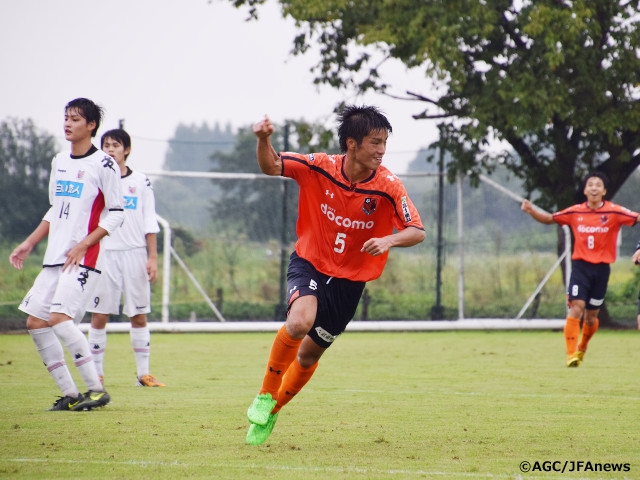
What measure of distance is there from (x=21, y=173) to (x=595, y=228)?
11.4 m

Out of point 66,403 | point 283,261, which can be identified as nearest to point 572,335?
point 66,403

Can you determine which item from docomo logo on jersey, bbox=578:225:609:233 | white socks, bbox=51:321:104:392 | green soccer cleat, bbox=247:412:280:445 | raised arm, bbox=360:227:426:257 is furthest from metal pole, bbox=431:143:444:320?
green soccer cleat, bbox=247:412:280:445

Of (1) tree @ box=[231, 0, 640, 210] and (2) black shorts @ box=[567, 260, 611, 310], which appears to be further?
(1) tree @ box=[231, 0, 640, 210]

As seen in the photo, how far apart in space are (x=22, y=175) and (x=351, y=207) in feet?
45.4

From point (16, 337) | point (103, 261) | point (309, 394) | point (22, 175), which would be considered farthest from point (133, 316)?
point (22, 175)

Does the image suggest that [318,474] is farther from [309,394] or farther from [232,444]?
[309,394]

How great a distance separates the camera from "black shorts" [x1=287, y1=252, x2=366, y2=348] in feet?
21.5

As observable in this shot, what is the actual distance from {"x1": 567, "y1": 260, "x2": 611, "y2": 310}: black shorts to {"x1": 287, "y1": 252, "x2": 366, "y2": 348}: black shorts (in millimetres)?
6653

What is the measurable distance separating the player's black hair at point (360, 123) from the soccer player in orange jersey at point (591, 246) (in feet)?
20.7

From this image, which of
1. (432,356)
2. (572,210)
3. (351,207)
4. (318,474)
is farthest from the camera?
(432,356)

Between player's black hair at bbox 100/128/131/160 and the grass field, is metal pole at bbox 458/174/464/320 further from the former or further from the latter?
player's black hair at bbox 100/128/131/160

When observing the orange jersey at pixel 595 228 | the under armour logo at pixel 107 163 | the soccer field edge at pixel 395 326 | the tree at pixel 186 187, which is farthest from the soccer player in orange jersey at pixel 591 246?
the tree at pixel 186 187

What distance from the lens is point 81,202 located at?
7477mm

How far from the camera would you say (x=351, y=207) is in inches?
261
